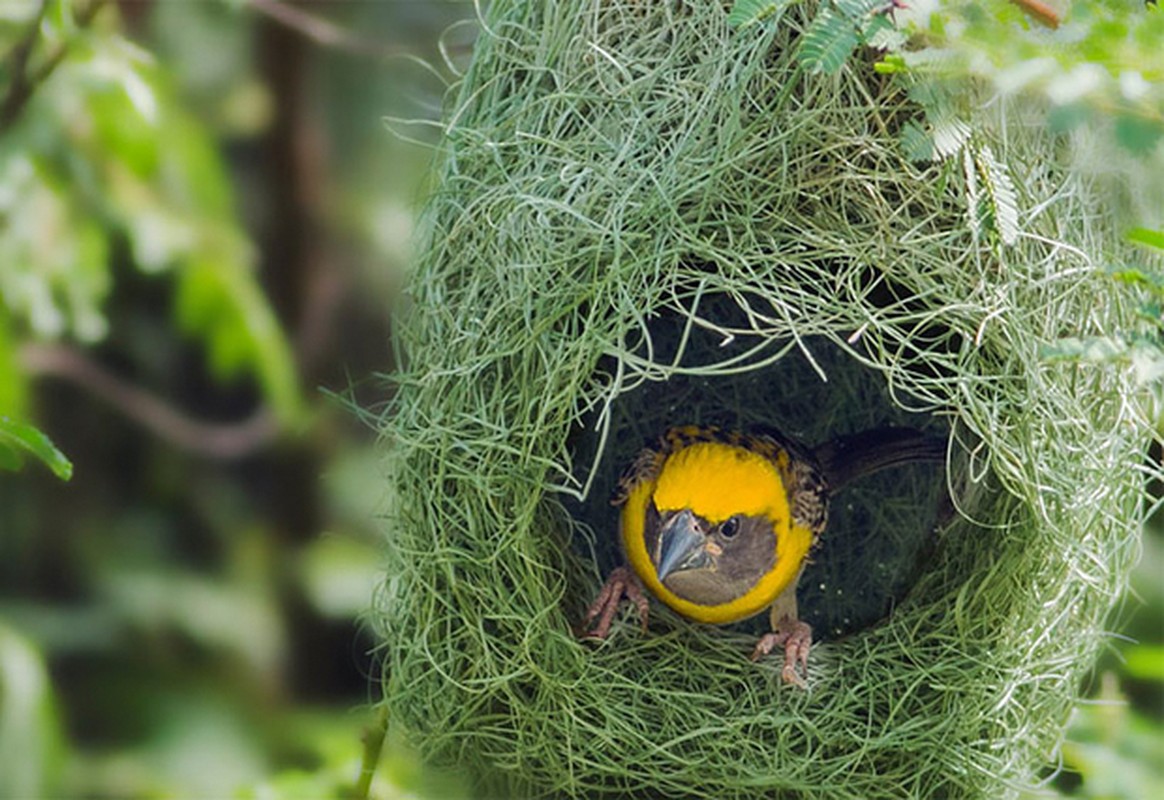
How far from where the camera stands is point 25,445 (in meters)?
1.53

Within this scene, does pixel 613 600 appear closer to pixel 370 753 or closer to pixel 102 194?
pixel 370 753

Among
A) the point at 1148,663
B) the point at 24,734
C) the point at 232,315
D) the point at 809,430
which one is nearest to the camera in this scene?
the point at 1148,663

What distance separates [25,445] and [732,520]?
989mm

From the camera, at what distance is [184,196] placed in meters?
3.26

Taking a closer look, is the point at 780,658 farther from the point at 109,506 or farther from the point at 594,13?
the point at 109,506

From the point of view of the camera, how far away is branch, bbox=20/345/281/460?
3.82 metres

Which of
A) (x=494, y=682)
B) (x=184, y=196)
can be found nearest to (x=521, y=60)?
(x=494, y=682)

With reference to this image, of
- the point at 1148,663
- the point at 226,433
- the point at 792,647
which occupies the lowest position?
the point at 1148,663

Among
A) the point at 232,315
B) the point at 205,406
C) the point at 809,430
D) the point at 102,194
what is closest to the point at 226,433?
the point at 205,406

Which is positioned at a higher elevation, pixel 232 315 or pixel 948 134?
pixel 232 315

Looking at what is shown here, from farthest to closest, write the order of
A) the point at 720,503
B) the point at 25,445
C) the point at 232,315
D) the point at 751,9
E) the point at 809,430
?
the point at 232,315
the point at 809,430
the point at 720,503
the point at 751,9
the point at 25,445

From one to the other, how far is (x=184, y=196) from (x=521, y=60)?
142cm

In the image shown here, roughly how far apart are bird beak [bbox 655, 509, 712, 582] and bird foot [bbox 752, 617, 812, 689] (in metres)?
0.14

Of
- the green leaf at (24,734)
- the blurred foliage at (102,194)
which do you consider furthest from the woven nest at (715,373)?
the green leaf at (24,734)
